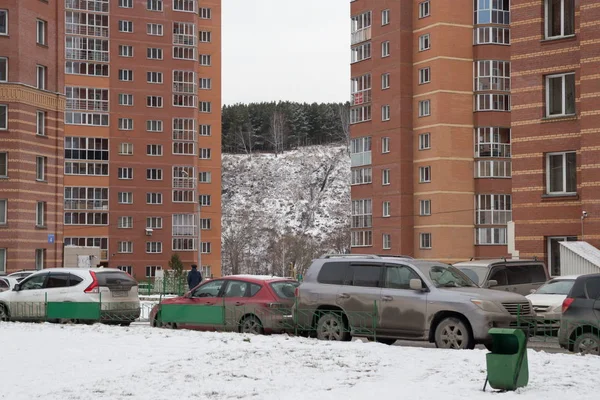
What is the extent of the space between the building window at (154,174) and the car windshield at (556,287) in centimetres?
7755

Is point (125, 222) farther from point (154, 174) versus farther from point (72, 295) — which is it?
point (72, 295)

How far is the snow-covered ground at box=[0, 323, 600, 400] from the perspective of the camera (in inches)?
565

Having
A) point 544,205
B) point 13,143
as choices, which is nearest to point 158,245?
point 13,143

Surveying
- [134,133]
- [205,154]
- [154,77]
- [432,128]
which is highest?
[154,77]

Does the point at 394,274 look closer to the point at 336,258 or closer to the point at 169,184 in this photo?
the point at 336,258

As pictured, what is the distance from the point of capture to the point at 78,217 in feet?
318

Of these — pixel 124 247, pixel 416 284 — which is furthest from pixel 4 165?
pixel 416 284

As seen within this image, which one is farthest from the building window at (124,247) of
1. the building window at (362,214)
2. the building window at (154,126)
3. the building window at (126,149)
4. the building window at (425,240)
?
the building window at (425,240)

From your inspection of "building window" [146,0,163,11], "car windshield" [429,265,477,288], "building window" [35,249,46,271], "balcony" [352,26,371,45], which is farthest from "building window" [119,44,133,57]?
"car windshield" [429,265,477,288]

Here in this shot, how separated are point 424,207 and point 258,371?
5646 centimetres

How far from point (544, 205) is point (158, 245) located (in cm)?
6163

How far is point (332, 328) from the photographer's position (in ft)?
70.5

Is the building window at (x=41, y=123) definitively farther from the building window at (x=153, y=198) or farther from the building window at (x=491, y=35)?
the building window at (x=153, y=198)

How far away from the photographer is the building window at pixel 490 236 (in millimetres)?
70250
